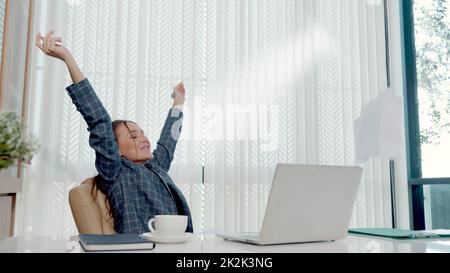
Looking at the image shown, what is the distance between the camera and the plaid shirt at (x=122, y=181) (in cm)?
179

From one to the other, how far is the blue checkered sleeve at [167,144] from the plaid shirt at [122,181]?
0.78 ft

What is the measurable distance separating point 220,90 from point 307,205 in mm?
1822

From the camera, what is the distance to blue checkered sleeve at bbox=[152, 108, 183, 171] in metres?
2.24

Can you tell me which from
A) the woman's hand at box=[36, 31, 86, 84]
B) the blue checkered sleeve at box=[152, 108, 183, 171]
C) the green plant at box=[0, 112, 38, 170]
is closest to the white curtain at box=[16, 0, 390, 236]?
the blue checkered sleeve at box=[152, 108, 183, 171]

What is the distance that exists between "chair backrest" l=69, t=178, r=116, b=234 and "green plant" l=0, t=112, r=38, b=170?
0.88 m

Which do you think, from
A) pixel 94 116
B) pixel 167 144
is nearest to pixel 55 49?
pixel 94 116

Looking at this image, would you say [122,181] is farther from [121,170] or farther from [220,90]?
[220,90]

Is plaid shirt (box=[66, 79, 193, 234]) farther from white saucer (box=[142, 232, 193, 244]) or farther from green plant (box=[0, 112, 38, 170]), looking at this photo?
green plant (box=[0, 112, 38, 170])

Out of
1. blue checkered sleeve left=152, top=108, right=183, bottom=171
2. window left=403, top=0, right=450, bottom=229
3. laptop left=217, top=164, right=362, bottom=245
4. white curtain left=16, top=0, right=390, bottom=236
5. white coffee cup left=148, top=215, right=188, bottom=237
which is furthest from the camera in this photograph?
window left=403, top=0, right=450, bottom=229

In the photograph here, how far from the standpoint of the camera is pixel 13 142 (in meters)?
0.88

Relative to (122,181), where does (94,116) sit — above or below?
above

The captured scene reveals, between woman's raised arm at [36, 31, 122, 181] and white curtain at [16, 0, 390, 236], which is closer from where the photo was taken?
woman's raised arm at [36, 31, 122, 181]

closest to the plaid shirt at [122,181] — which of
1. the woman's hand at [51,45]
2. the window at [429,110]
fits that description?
the woman's hand at [51,45]
